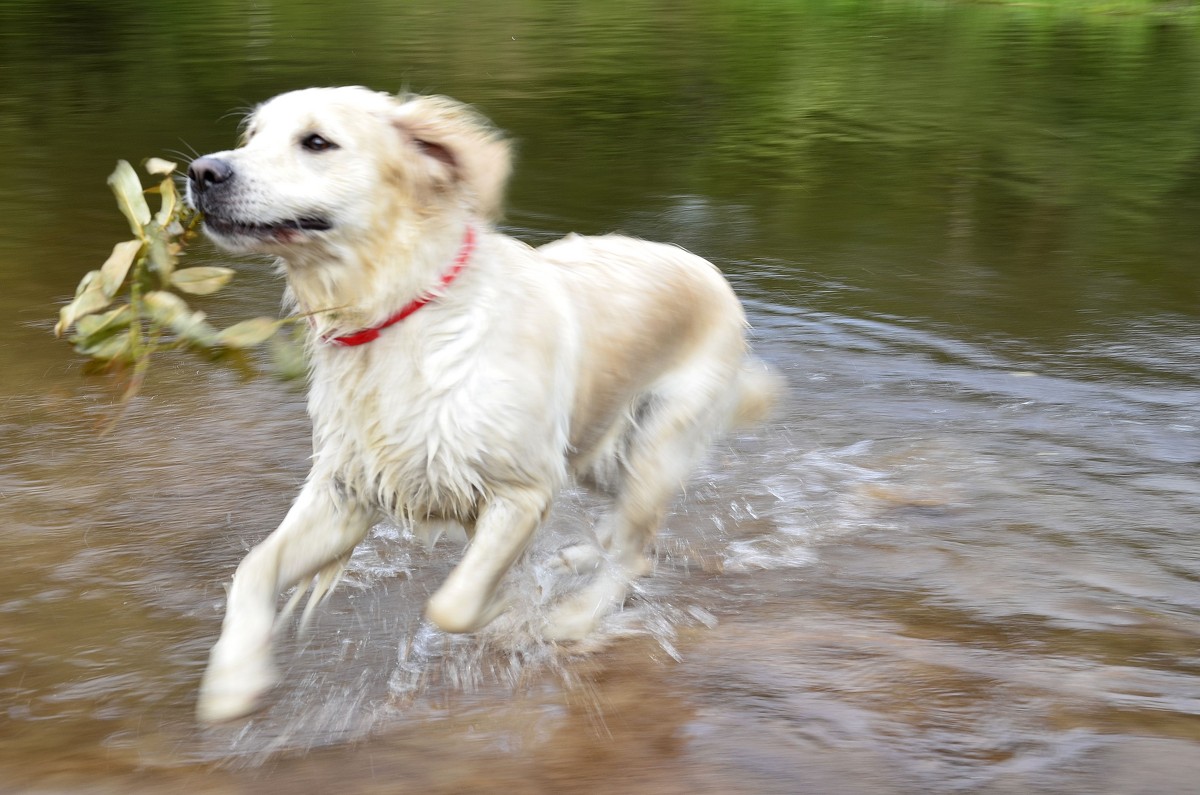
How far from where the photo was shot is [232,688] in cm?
362

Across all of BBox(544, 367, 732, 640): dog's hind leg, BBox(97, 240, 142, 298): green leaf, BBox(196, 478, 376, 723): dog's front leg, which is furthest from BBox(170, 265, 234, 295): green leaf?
BBox(544, 367, 732, 640): dog's hind leg

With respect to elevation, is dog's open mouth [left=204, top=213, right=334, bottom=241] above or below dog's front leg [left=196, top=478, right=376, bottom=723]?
above

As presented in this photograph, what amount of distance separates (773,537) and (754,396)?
1.84ft

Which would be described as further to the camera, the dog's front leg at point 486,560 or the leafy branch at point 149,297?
the leafy branch at point 149,297

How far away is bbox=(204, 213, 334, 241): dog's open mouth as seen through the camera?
3.62m

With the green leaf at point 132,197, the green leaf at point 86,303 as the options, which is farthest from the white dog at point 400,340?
the green leaf at point 86,303

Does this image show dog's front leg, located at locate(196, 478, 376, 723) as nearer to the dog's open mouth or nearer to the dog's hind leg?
the dog's open mouth

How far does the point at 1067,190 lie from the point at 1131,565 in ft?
23.2

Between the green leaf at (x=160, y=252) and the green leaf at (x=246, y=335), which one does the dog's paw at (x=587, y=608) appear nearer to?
the green leaf at (x=246, y=335)

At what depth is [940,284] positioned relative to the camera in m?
8.64

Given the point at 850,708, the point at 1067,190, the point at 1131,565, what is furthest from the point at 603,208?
the point at 850,708

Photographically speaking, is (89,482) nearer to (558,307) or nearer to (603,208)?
(558,307)

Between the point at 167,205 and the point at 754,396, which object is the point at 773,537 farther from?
the point at 167,205

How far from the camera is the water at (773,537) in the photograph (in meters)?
3.71
